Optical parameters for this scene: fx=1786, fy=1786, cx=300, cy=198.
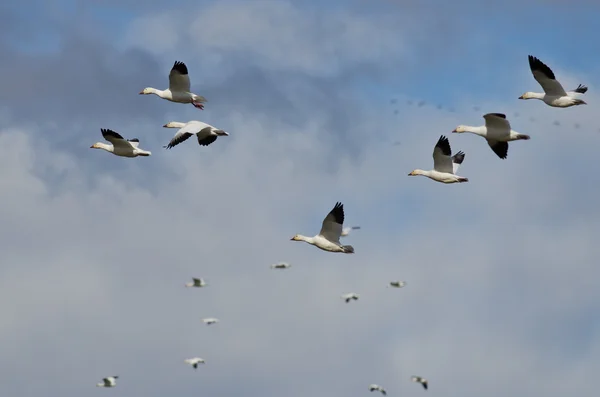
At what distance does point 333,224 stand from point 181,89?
21.7 ft

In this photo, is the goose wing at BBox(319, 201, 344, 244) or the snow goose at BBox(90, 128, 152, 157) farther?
the snow goose at BBox(90, 128, 152, 157)

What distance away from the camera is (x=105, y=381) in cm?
5419

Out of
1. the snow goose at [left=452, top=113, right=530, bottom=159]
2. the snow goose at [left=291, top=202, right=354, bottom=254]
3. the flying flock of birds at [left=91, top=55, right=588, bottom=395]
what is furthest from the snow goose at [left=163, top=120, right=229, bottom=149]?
the snow goose at [left=452, top=113, right=530, bottom=159]

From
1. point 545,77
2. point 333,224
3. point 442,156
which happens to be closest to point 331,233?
point 333,224

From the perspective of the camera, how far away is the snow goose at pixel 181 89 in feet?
155

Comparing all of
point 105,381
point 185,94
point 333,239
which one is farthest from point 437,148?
point 105,381

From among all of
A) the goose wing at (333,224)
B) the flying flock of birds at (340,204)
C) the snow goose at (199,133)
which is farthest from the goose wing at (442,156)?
the snow goose at (199,133)

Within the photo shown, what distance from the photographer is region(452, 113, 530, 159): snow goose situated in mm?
43812

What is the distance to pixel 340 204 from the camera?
43406mm

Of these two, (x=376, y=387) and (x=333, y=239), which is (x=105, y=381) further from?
(x=333, y=239)

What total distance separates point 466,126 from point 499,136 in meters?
1.39

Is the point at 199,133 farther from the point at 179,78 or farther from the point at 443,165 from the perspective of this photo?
the point at 443,165

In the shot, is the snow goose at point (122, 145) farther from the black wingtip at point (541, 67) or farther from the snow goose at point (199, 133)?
the black wingtip at point (541, 67)

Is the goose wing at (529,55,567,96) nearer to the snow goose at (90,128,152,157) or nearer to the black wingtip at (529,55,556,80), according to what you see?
the black wingtip at (529,55,556,80)
